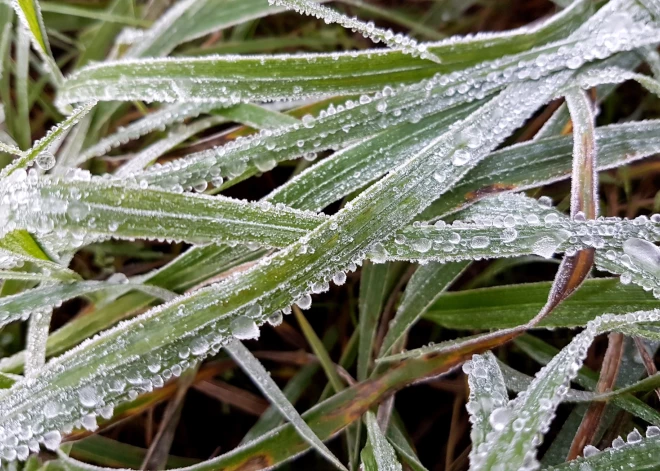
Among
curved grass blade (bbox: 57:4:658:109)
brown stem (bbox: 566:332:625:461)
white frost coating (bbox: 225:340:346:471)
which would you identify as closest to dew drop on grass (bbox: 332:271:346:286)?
white frost coating (bbox: 225:340:346:471)

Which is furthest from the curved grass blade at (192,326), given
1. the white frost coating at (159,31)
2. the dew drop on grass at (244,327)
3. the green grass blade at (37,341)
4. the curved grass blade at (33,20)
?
the white frost coating at (159,31)

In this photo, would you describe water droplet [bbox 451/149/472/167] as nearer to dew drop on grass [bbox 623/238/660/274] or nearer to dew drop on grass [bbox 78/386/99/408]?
dew drop on grass [bbox 623/238/660/274]

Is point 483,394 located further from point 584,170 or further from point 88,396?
point 88,396

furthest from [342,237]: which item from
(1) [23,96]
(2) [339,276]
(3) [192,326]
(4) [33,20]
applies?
(1) [23,96]

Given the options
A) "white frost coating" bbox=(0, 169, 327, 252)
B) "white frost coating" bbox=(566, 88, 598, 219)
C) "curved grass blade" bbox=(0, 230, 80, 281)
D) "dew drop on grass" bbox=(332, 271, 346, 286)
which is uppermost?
"white frost coating" bbox=(566, 88, 598, 219)

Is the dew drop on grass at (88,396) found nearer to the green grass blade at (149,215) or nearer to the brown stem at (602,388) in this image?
the green grass blade at (149,215)

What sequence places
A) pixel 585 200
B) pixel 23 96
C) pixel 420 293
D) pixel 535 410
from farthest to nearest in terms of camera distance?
pixel 23 96, pixel 420 293, pixel 585 200, pixel 535 410
